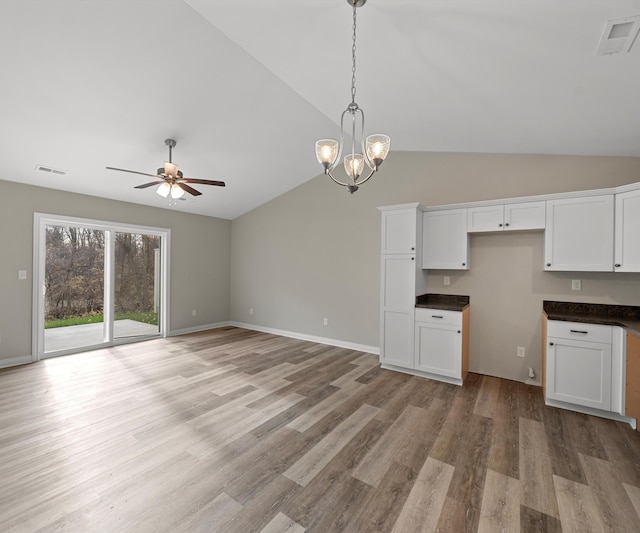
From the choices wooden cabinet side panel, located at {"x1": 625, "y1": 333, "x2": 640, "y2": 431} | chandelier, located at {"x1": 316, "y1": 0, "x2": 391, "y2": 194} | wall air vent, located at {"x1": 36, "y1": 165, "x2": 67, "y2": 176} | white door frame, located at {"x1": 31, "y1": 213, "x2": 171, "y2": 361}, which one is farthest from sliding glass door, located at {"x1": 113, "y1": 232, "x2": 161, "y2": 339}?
wooden cabinet side panel, located at {"x1": 625, "y1": 333, "x2": 640, "y2": 431}

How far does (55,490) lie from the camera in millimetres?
1808

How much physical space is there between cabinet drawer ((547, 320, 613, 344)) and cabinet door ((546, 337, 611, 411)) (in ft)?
0.14

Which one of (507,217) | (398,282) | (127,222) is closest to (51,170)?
(127,222)

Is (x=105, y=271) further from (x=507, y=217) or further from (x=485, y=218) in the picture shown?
(x=507, y=217)

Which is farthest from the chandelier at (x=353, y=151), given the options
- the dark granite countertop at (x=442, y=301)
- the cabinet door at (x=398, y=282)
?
the dark granite countertop at (x=442, y=301)

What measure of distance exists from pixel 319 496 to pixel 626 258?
3380mm

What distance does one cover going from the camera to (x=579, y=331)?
279cm

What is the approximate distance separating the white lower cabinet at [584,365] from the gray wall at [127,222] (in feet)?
19.4

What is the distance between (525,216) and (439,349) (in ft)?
5.94

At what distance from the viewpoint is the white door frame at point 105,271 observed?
420 centimetres

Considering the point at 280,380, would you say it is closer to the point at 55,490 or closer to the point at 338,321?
the point at 338,321

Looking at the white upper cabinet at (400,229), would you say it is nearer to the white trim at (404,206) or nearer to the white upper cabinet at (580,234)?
the white trim at (404,206)

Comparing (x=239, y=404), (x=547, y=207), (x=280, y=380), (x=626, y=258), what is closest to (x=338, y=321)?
(x=280, y=380)

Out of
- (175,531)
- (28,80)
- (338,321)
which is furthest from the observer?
(338,321)
